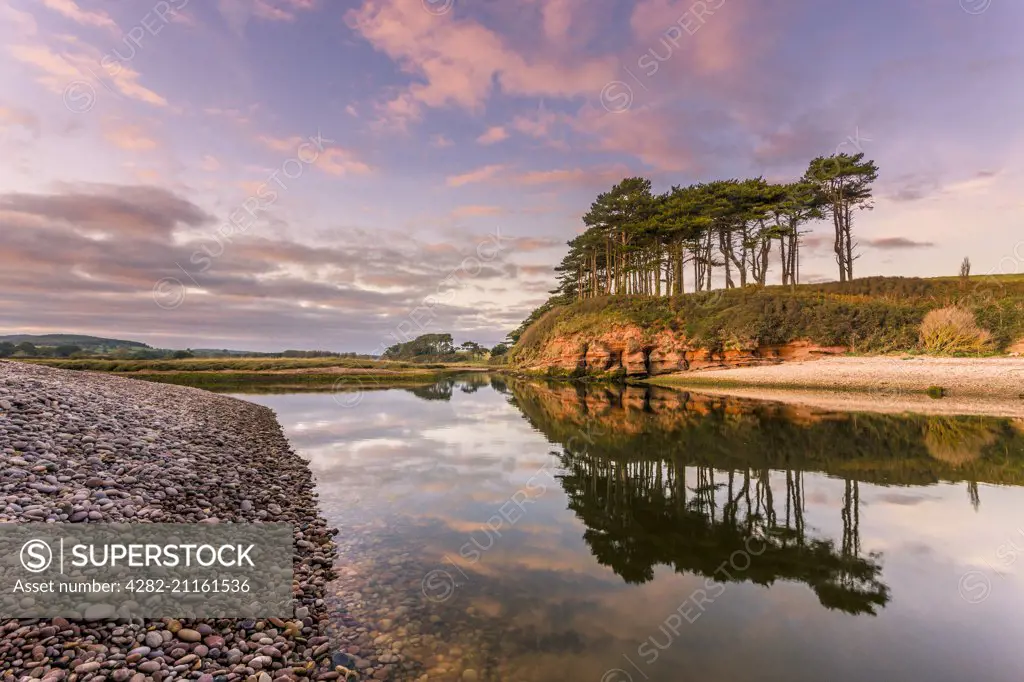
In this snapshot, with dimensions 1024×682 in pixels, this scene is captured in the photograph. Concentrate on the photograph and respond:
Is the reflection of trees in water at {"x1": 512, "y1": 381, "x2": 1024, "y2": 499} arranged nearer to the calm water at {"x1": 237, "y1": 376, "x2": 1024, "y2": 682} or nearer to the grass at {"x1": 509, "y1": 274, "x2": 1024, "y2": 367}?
the calm water at {"x1": 237, "y1": 376, "x2": 1024, "y2": 682}

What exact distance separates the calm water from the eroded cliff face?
3350 centimetres

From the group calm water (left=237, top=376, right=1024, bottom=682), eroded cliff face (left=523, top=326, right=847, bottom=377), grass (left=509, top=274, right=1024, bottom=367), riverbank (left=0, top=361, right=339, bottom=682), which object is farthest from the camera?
eroded cliff face (left=523, top=326, right=847, bottom=377)

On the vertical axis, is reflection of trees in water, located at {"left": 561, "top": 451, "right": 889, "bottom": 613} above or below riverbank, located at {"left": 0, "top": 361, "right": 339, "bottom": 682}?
below

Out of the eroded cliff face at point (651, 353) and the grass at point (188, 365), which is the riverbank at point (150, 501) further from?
the grass at point (188, 365)

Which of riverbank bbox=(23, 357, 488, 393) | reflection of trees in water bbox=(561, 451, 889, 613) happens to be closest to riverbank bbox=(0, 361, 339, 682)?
reflection of trees in water bbox=(561, 451, 889, 613)

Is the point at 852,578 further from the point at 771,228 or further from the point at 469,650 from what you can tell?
the point at 771,228

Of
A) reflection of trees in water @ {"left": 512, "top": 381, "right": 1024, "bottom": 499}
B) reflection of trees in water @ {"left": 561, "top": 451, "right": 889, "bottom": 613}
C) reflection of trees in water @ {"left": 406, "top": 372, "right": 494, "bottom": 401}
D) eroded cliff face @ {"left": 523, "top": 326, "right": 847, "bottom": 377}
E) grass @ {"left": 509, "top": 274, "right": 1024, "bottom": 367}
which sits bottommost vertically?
reflection of trees in water @ {"left": 406, "top": 372, "right": 494, "bottom": 401}

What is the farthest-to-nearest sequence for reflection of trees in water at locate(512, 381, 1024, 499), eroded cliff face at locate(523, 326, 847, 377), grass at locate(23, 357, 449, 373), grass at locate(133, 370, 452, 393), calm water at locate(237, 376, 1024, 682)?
grass at locate(23, 357, 449, 373) → grass at locate(133, 370, 452, 393) → eroded cliff face at locate(523, 326, 847, 377) → reflection of trees in water at locate(512, 381, 1024, 499) → calm water at locate(237, 376, 1024, 682)

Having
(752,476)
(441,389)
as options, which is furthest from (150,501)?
(441,389)

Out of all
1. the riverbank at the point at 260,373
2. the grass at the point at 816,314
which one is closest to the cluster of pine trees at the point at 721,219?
the grass at the point at 816,314

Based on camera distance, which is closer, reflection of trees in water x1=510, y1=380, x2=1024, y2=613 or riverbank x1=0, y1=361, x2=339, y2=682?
riverbank x1=0, y1=361, x2=339, y2=682

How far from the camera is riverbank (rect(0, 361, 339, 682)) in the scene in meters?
4.62

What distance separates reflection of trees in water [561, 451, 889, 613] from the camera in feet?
26.7

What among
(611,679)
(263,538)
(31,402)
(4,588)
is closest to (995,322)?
(611,679)
